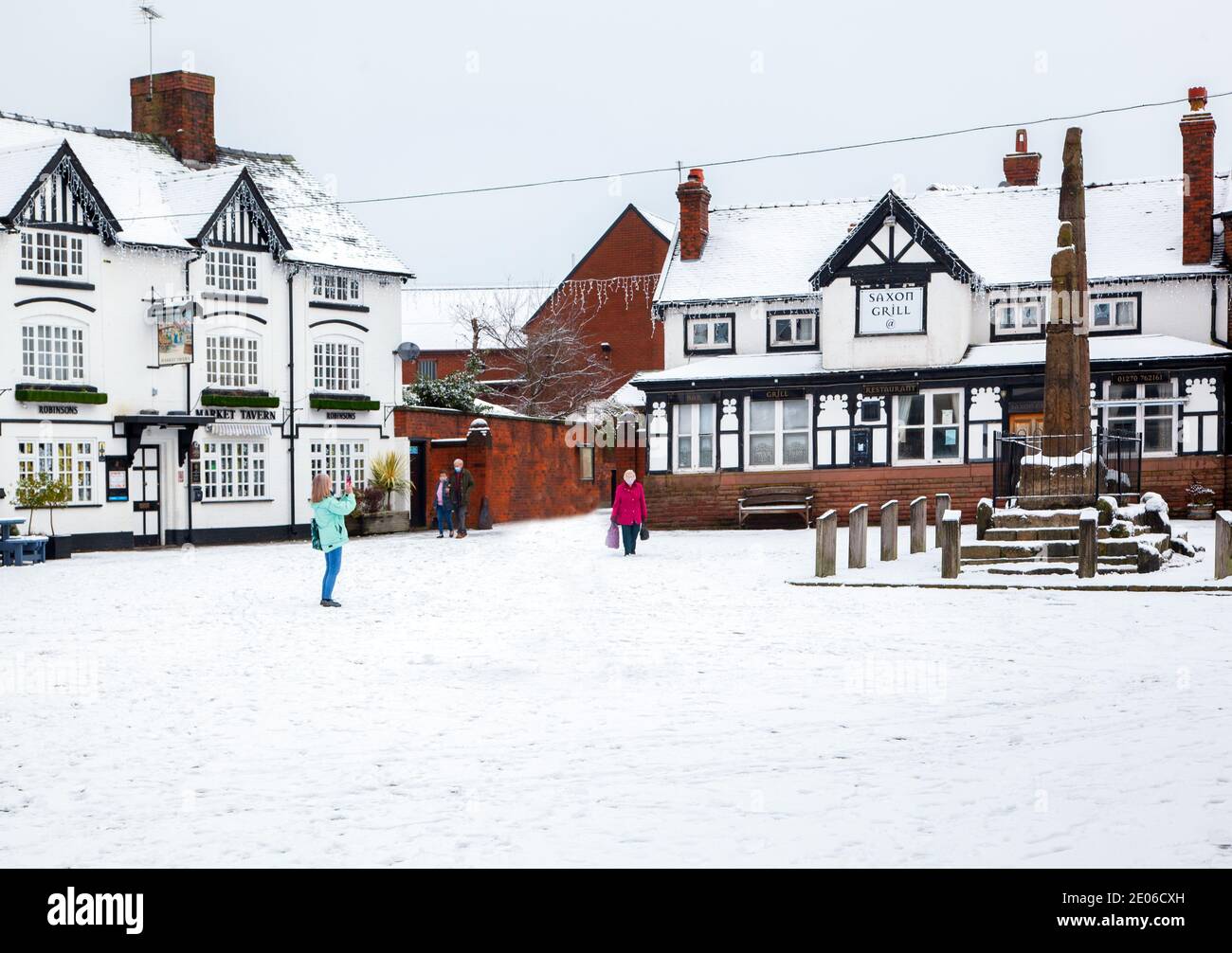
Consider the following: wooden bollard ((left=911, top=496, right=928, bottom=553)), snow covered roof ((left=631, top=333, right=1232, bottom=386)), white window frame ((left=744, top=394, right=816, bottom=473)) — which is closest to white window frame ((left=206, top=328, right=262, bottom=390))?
snow covered roof ((left=631, top=333, right=1232, bottom=386))

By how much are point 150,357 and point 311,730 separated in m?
23.9

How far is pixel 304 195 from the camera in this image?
36.3 meters

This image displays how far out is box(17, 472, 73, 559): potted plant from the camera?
87.8ft

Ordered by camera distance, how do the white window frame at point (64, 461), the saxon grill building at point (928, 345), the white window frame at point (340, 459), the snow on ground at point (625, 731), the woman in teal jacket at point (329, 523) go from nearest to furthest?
1. the snow on ground at point (625, 731)
2. the woman in teal jacket at point (329, 523)
3. the white window frame at point (64, 461)
4. the saxon grill building at point (928, 345)
5. the white window frame at point (340, 459)

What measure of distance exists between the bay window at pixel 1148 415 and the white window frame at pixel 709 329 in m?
9.52

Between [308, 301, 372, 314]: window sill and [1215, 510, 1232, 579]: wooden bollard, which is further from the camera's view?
[308, 301, 372, 314]: window sill

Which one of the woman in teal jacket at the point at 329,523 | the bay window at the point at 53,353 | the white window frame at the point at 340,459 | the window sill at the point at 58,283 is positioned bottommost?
the woman in teal jacket at the point at 329,523

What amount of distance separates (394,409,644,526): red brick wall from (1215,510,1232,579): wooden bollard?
22.0 metres

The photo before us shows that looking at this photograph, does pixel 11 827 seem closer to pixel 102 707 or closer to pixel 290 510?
pixel 102 707

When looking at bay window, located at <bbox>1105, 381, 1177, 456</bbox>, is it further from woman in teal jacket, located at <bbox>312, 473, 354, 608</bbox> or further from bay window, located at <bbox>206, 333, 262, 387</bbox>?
woman in teal jacket, located at <bbox>312, 473, 354, 608</bbox>

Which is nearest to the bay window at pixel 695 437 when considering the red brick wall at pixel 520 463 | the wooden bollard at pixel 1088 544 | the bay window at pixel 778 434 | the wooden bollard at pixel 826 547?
the bay window at pixel 778 434

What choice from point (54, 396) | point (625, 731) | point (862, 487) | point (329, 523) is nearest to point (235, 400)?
point (54, 396)

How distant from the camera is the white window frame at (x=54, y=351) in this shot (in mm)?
28375

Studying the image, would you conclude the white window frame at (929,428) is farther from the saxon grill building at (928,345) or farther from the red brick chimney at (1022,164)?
the red brick chimney at (1022,164)
